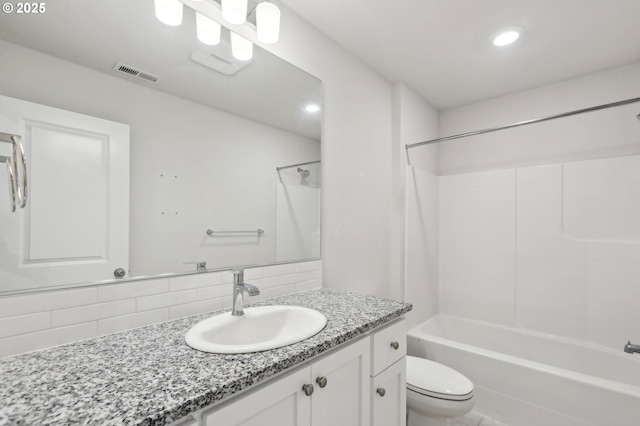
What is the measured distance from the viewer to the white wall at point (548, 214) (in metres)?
2.08

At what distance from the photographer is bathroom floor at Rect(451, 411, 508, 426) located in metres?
1.89

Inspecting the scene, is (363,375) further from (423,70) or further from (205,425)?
(423,70)

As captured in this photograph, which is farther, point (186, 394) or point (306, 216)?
point (306, 216)

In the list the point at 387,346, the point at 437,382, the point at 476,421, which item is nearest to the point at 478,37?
→ the point at 387,346

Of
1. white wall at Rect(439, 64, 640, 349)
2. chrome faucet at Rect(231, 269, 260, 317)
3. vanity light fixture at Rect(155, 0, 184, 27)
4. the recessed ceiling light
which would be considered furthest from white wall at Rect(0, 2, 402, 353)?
white wall at Rect(439, 64, 640, 349)

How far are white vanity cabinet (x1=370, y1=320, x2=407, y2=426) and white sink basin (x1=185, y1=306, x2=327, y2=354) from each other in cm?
28

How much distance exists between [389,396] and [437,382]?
611 mm

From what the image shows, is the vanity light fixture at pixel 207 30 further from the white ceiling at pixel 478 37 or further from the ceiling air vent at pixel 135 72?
the white ceiling at pixel 478 37

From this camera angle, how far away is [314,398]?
35.2 inches

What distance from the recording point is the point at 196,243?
1209 mm

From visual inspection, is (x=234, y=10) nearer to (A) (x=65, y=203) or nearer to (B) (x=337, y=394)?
(A) (x=65, y=203)

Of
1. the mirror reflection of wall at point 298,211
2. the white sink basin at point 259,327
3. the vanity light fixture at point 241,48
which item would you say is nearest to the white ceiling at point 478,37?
the vanity light fixture at point 241,48

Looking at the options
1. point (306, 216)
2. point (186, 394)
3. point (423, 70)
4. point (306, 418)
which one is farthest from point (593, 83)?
point (186, 394)

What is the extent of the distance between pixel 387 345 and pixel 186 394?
2.79ft
